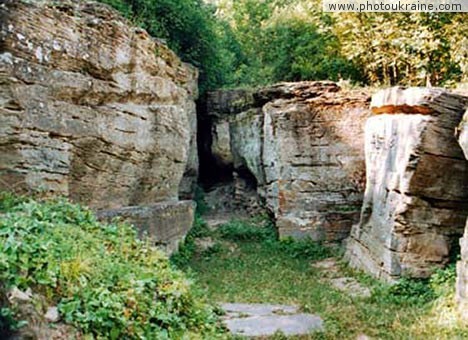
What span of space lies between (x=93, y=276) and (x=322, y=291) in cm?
423

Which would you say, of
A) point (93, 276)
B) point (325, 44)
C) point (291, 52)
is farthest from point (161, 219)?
point (291, 52)

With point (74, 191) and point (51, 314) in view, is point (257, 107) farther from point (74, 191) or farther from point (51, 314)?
point (51, 314)

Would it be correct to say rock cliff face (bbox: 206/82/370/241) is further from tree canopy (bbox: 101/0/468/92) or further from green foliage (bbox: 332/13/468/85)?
tree canopy (bbox: 101/0/468/92)

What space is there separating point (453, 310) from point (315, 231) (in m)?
4.97

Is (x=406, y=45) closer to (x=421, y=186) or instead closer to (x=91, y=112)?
(x=421, y=186)

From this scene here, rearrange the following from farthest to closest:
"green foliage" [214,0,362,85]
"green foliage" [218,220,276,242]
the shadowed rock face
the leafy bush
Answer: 1. "green foliage" [214,0,362,85]
2. "green foliage" [218,220,276,242]
3. the shadowed rock face
4. the leafy bush

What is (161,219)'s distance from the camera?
9.17 metres

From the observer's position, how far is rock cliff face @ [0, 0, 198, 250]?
6.61 metres

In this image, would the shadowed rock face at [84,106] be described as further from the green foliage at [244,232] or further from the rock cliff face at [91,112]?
the green foliage at [244,232]

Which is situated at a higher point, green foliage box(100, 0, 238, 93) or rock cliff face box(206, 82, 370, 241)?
green foliage box(100, 0, 238, 93)

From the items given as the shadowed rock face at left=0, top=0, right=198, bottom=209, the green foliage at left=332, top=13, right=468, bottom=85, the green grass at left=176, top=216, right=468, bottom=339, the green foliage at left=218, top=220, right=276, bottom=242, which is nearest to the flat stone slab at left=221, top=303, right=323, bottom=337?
the green grass at left=176, top=216, right=468, bottom=339

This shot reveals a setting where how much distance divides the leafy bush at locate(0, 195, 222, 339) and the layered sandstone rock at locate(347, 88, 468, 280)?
3182mm

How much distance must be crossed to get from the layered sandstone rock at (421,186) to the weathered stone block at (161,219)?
361 cm

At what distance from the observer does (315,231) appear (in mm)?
10992
